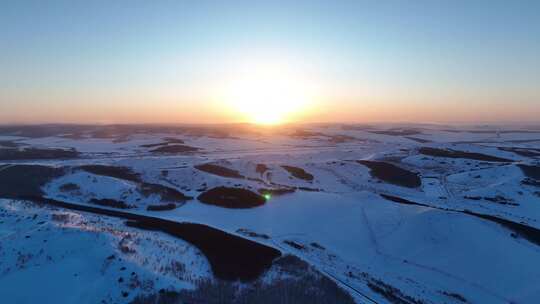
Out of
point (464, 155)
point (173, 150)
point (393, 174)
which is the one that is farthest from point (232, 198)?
point (464, 155)

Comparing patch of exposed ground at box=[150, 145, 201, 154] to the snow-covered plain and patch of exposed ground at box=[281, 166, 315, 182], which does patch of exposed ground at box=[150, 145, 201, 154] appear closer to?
the snow-covered plain

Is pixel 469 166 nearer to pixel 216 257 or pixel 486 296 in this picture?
pixel 486 296

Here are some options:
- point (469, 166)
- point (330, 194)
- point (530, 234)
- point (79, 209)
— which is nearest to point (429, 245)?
point (530, 234)

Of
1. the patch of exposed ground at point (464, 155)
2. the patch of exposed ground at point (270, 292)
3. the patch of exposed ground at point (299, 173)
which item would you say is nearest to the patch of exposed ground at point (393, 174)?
the patch of exposed ground at point (299, 173)

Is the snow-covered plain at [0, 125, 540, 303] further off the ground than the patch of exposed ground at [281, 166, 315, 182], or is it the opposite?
the patch of exposed ground at [281, 166, 315, 182]

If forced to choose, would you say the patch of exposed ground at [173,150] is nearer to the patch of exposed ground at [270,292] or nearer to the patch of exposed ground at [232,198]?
the patch of exposed ground at [232,198]

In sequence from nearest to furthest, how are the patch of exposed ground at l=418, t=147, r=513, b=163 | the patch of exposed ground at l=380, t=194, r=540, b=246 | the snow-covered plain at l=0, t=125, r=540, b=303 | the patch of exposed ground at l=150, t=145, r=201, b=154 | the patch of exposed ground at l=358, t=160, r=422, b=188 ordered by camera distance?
the snow-covered plain at l=0, t=125, r=540, b=303
the patch of exposed ground at l=380, t=194, r=540, b=246
the patch of exposed ground at l=358, t=160, r=422, b=188
the patch of exposed ground at l=418, t=147, r=513, b=163
the patch of exposed ground at l=150, t=145, r=201, b=154

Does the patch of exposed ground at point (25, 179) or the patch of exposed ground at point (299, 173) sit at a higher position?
the patch of exposed ground at point (25, 179)

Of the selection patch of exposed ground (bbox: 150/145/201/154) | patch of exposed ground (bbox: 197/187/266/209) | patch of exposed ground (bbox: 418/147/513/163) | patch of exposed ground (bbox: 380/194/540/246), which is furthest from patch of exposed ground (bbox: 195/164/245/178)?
patch of exposed ground (bbox: 418/147/513/163)

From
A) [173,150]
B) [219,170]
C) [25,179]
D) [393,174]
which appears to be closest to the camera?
[25,179]

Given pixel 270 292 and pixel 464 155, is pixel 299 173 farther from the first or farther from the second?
pixel 464 155

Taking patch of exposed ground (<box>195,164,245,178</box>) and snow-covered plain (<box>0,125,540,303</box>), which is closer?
snow-covered plain (<box>0,125,540,303</box>)
